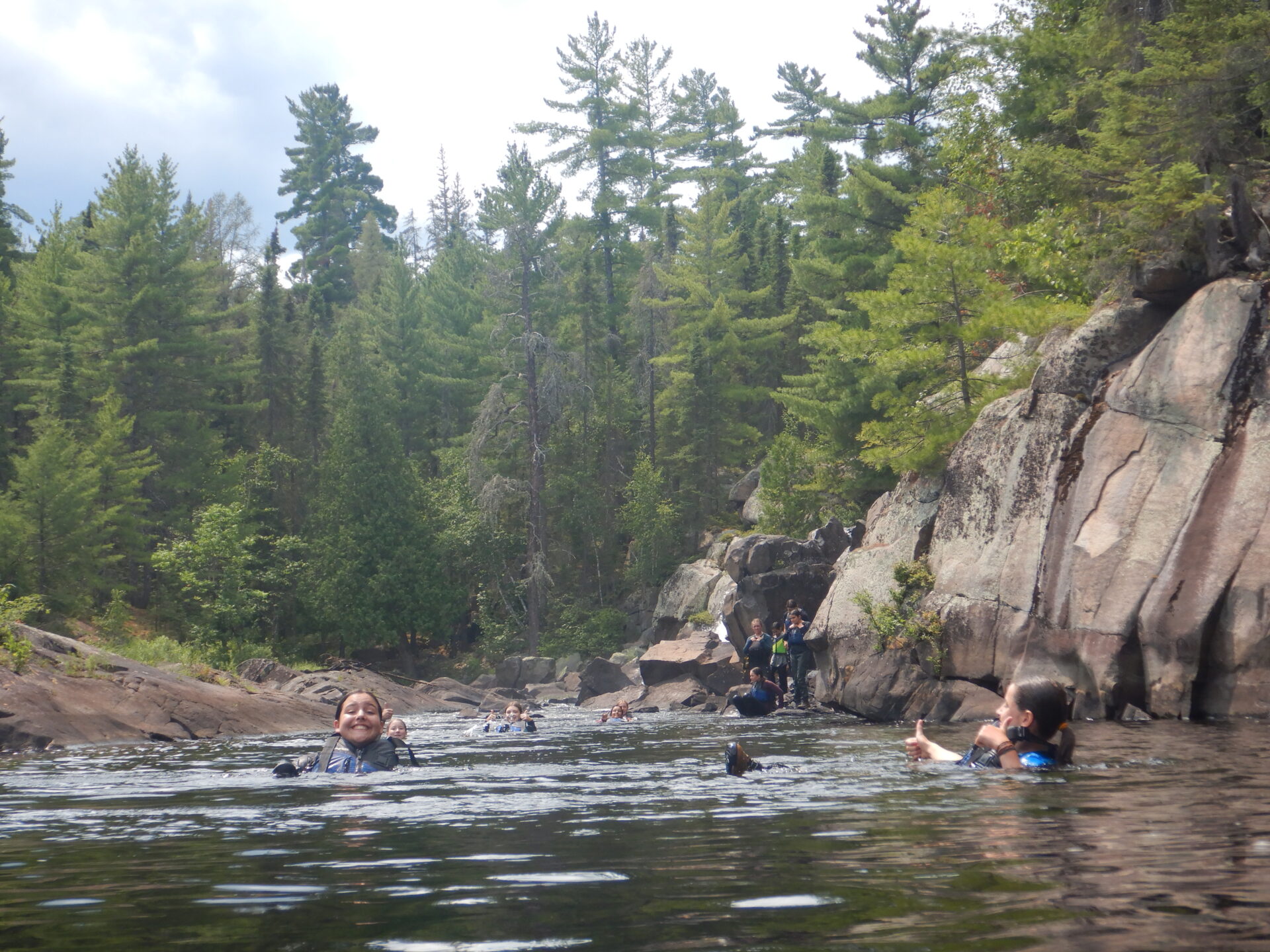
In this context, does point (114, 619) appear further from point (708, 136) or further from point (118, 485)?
point (708, 136)

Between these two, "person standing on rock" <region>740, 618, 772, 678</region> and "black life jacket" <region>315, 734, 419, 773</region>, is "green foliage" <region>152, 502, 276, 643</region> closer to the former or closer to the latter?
"person standing on rock" <region>740, 618, 772, 678</region>

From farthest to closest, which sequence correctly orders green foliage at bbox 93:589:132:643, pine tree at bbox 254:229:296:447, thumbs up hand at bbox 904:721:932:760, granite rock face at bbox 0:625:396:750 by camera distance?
1. pine tree at bbox 254:229:296:447
2. green foliage at bbox 93:589:132:643
3. granite rock face at bbox 0:625:396:750
4. thumbs up hand at bbox 904:721:932:760

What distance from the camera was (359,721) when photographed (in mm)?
10180

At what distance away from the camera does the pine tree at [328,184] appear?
265 feet

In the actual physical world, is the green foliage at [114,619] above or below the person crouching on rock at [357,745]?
above

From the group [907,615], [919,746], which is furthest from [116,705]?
[919,746]

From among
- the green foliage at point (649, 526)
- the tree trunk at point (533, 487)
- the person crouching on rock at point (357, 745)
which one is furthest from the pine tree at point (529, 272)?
the person crouching on rock at point (357, 745)

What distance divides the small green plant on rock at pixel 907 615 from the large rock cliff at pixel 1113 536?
0.76ft

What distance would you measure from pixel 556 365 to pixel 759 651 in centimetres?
2063

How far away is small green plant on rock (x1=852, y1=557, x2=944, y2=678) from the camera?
→ 19984mm

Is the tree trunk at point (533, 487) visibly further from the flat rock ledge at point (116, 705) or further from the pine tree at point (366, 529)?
the flat rock ledge at point (116, 705)

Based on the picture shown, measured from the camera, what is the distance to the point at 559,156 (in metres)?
58.1

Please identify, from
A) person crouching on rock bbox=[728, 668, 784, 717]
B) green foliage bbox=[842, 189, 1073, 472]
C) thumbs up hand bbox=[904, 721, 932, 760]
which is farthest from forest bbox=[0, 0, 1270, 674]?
thumbs up hand bbox=[904, 721, 932, 760]

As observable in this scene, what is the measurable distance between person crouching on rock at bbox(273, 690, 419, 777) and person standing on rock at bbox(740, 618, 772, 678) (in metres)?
15.9
